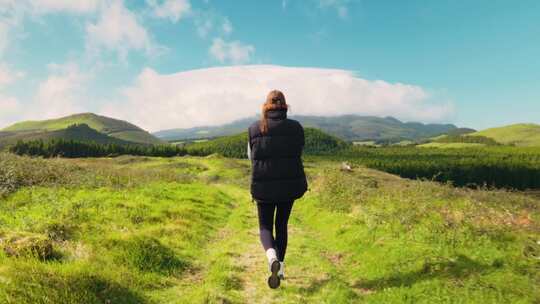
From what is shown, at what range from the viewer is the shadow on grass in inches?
305

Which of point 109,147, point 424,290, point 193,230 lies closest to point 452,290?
point 424,290

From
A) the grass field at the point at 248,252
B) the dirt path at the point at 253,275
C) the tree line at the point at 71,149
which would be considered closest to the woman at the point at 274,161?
the dirt path at the point at 253,275

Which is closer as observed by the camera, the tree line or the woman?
the woman

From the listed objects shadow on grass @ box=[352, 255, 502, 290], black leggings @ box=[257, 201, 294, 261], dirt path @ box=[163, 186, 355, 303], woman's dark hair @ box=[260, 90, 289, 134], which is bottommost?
dirt path @ box=[163, 186, 355, 303]

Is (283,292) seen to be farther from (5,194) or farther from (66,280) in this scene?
(5,194)

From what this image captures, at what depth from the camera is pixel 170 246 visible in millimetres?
11016

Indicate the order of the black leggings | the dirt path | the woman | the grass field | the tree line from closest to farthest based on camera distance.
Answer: the grass field
the dirt path
the woman
the black leggings
the tree line

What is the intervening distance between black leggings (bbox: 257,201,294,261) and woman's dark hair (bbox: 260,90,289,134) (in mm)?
1711

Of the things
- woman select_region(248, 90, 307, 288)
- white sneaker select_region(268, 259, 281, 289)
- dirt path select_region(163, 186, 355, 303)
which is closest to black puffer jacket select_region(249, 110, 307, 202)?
woman select_region(248, 90, 307, 288)

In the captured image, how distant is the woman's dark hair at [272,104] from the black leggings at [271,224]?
1.71 metres

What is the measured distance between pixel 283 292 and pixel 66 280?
4.26 m

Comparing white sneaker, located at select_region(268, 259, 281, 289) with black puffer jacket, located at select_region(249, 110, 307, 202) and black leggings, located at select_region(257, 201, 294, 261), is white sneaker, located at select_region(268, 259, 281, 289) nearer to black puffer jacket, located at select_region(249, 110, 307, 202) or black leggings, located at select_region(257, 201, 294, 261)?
black leggings, located at select_region(257, 201, 294, 261)

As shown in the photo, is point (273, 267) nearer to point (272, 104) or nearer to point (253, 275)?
point (253, 275)

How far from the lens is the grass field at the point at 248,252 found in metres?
7.01
